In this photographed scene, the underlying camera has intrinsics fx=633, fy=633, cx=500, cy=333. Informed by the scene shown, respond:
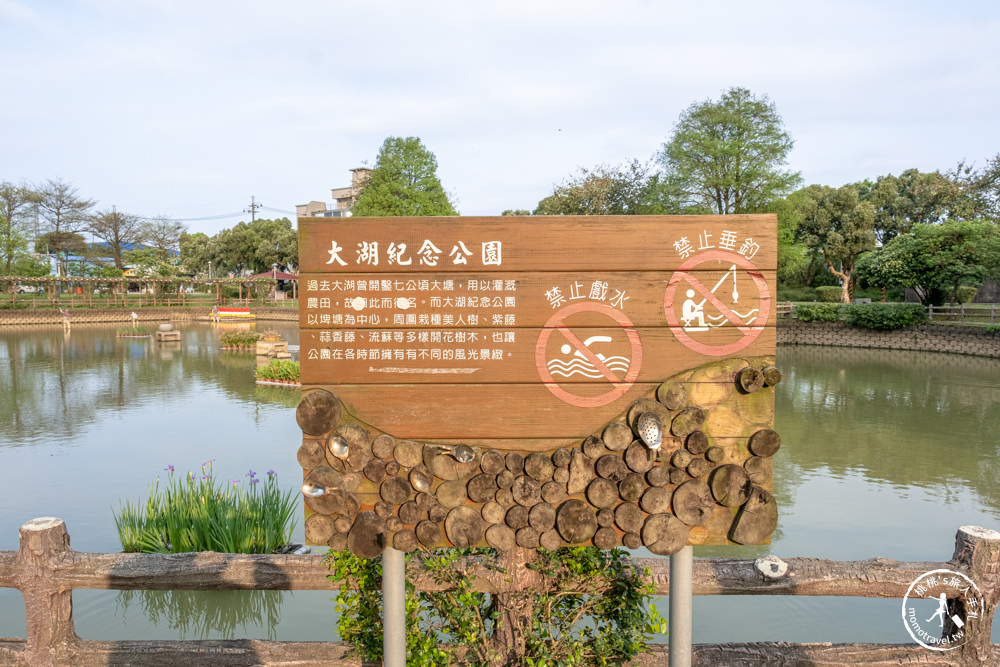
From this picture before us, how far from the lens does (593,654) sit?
238cm

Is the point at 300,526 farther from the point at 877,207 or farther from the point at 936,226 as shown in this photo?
the point at 877,207

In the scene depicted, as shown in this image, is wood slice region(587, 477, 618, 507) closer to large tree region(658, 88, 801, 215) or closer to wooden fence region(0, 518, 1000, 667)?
wooden fence region(0, 518, 1000, 667)

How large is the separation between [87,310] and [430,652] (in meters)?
34.0

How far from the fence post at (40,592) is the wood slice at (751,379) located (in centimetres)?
269

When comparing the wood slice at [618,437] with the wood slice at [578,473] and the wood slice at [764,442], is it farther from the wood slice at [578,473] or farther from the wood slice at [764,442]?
the wood slice at [764,442]

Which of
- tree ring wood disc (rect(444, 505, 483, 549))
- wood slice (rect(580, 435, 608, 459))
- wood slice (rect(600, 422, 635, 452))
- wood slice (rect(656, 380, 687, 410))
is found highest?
wood slice (rect(656, 380, 687, 410))

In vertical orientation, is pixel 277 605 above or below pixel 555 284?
below

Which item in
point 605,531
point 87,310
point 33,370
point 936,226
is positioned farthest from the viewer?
point 87,310

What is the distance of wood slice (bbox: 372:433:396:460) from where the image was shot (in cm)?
203

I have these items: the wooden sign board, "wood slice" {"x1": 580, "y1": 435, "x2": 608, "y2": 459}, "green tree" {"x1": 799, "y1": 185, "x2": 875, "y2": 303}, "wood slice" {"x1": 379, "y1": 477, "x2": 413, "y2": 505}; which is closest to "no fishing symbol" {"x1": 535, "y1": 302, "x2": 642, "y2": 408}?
the wooden sign board

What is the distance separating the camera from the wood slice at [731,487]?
204cm

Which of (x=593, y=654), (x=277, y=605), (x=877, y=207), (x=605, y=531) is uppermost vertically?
(x=877, y=207)

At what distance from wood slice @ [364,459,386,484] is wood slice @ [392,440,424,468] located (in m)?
0.05

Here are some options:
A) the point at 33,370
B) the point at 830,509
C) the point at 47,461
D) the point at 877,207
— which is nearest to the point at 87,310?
the point at 33,370
